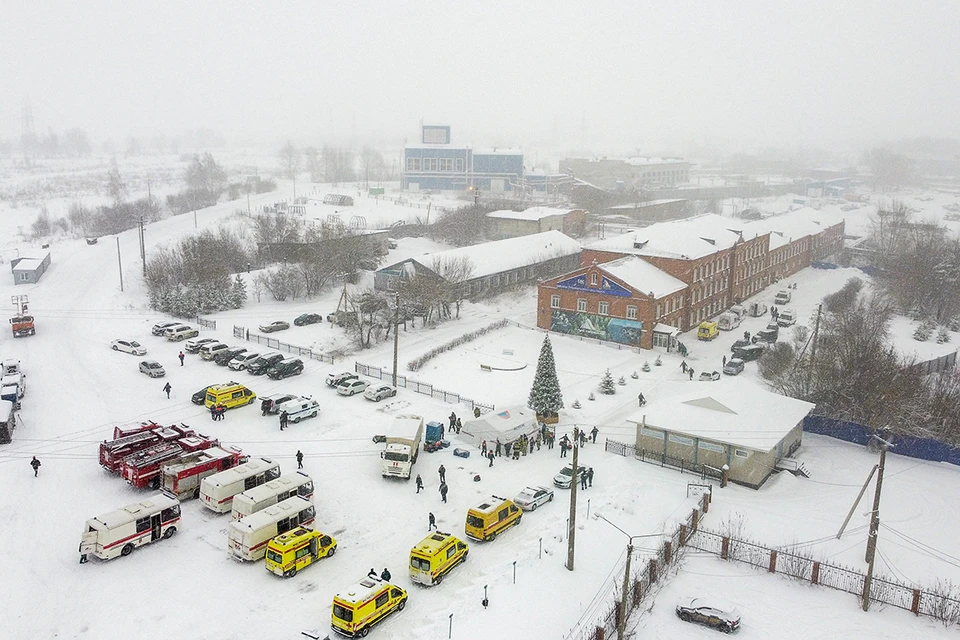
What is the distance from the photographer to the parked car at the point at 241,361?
3759 centimetres

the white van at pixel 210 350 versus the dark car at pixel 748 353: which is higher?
the white van at pixel 210 350

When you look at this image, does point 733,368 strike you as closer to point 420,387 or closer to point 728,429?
point 728,429

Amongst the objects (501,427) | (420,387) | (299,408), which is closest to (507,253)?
(420,387)

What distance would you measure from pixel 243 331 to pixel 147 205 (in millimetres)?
57486

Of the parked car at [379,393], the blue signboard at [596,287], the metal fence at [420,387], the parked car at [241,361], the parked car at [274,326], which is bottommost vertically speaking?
the metal fence at [420,387]

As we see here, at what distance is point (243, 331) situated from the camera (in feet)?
147

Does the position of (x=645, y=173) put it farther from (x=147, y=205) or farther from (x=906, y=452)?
(x=906, y=452)

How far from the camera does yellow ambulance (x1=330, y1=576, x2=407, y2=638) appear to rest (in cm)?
1744

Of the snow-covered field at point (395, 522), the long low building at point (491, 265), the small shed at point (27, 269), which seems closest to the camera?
the snow-covered field at point (395, 522)

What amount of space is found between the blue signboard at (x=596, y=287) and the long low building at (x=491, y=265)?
28.4ft

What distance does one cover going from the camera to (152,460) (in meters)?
25.1

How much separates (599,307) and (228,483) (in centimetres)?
3031

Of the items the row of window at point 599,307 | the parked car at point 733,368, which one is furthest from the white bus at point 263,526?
the row of window at point 599,307

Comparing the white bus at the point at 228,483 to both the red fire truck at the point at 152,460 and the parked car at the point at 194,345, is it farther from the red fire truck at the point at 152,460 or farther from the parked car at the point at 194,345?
the parked car at the point at 194,345
